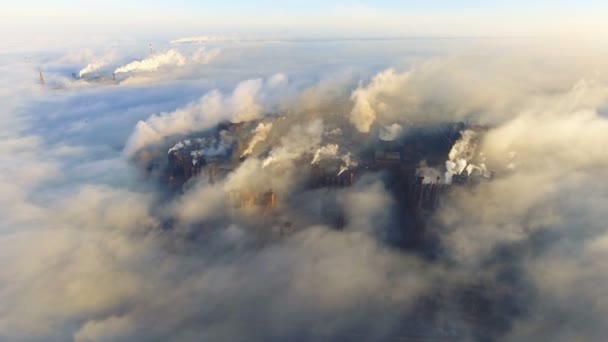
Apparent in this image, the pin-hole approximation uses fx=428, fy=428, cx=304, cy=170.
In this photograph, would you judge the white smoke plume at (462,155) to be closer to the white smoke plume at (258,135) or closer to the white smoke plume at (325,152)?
the white smoke plume at (325,152)

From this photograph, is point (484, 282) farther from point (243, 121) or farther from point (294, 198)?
point (243, 121)

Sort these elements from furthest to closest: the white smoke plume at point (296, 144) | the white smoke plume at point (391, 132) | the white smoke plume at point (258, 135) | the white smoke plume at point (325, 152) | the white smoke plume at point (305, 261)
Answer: the white smoke plume at point (258, 135) < the white smoke plume at point (391, 132) < the white smoke plume at point (296, 144) < the white smoke plume at point (325, 152) < the white smoke plume at point (305, 261)

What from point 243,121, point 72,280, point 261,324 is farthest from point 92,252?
point 243,121

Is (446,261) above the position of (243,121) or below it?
below

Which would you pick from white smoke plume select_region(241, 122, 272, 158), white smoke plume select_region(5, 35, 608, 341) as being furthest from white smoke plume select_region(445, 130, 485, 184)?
white smoke plume select_region(241, 122, 272, 158)

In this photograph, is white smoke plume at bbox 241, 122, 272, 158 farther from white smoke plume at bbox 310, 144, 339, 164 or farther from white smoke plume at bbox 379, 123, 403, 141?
white smoke plume at bbox 379, 123, 403, 141

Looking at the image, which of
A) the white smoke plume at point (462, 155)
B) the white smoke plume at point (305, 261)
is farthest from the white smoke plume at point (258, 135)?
the white smoke plume at point (462, 155)

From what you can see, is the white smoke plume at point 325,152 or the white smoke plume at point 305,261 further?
the white smoke plume at point 325,152

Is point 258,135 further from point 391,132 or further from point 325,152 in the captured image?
point 391,132
